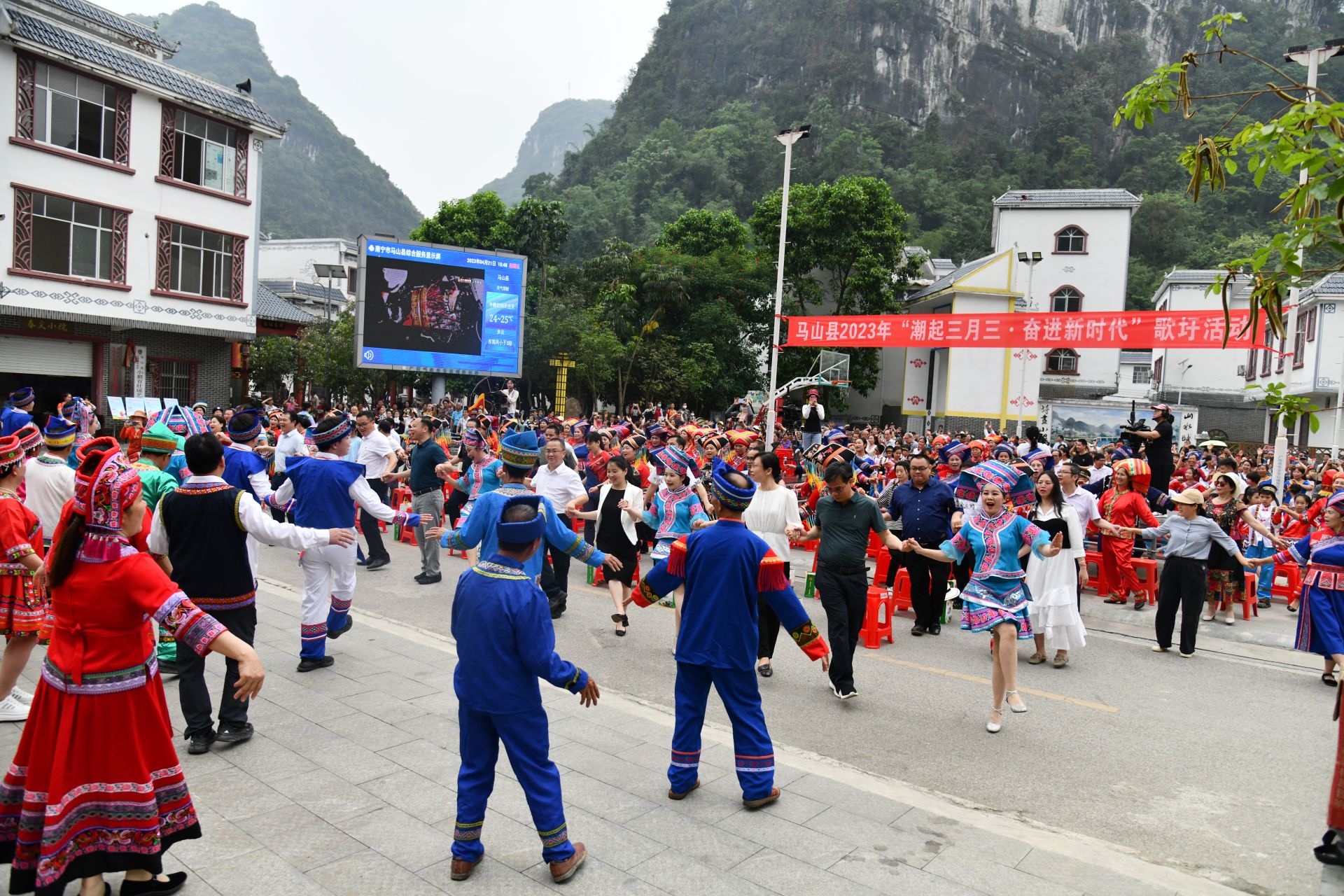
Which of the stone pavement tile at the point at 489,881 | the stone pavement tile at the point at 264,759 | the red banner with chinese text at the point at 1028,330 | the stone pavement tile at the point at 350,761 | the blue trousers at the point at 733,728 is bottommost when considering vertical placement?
the stone pavement tile at the point at 264,759

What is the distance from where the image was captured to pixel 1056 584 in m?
8.26

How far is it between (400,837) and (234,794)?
112cm

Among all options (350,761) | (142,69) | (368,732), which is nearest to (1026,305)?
(142,69)

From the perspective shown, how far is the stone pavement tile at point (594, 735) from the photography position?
19.0ft

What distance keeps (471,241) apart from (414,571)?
3442 cm

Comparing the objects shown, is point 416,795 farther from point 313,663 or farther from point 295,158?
point 295,158

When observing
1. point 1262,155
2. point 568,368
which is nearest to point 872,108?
point 568,368

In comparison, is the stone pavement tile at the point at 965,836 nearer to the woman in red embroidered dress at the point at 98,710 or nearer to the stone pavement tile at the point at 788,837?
the stone pavement tile at the point at 788,837

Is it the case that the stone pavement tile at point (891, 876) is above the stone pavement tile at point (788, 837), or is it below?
above

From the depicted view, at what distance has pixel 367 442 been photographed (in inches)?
471

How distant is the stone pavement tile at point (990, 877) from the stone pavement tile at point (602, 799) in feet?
5.02

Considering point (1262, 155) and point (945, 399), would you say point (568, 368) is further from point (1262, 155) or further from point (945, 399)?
point (1262, 155)

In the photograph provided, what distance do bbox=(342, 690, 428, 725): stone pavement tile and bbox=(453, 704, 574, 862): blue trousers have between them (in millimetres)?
2221

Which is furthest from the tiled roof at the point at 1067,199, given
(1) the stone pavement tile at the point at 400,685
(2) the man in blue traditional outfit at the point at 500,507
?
(2) the man in blue traditional outfit at the point at 500,507
